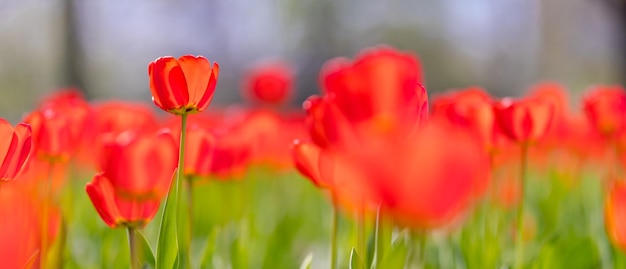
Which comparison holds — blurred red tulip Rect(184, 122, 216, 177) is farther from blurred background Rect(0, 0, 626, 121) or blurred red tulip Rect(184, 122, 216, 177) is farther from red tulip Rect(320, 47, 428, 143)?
blurred background Rect(0, 0, 626, 121)

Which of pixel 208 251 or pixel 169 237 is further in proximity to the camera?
pixel 208 251

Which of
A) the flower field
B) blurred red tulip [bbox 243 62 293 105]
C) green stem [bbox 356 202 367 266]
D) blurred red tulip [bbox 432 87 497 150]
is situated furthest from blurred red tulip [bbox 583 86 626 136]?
blurred red tulip [bbox 243 62 293 105]

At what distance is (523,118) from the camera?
0.54 meters

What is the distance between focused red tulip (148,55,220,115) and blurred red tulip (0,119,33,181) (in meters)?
0.08

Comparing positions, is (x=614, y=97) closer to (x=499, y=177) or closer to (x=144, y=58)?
(x=499, y=177)

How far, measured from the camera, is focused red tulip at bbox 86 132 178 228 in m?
0.45

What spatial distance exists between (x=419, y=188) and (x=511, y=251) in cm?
56

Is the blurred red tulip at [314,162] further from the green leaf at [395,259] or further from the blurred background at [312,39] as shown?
the blurred background at [312,39]

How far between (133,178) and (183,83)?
0.09m

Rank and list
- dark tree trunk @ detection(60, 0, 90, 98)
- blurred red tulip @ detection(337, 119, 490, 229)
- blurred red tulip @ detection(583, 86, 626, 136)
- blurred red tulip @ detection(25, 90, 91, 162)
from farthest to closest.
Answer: dark tree trunk @ detection(60, 0, 90, 98), blurred red tulip @ detection(583, 86, 626, 136), blurred red tulip @ detection(25, 90, 91, 162), blurred red tulip @ detection(337, 119, 490, 229)

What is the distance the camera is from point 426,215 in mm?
268

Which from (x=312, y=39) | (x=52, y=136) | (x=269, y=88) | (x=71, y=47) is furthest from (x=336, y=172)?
(x=312, y=39)

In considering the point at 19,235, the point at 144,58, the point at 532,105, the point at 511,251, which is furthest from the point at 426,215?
the point at 144,58

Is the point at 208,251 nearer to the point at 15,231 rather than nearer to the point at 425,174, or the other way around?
the point at 15,231
